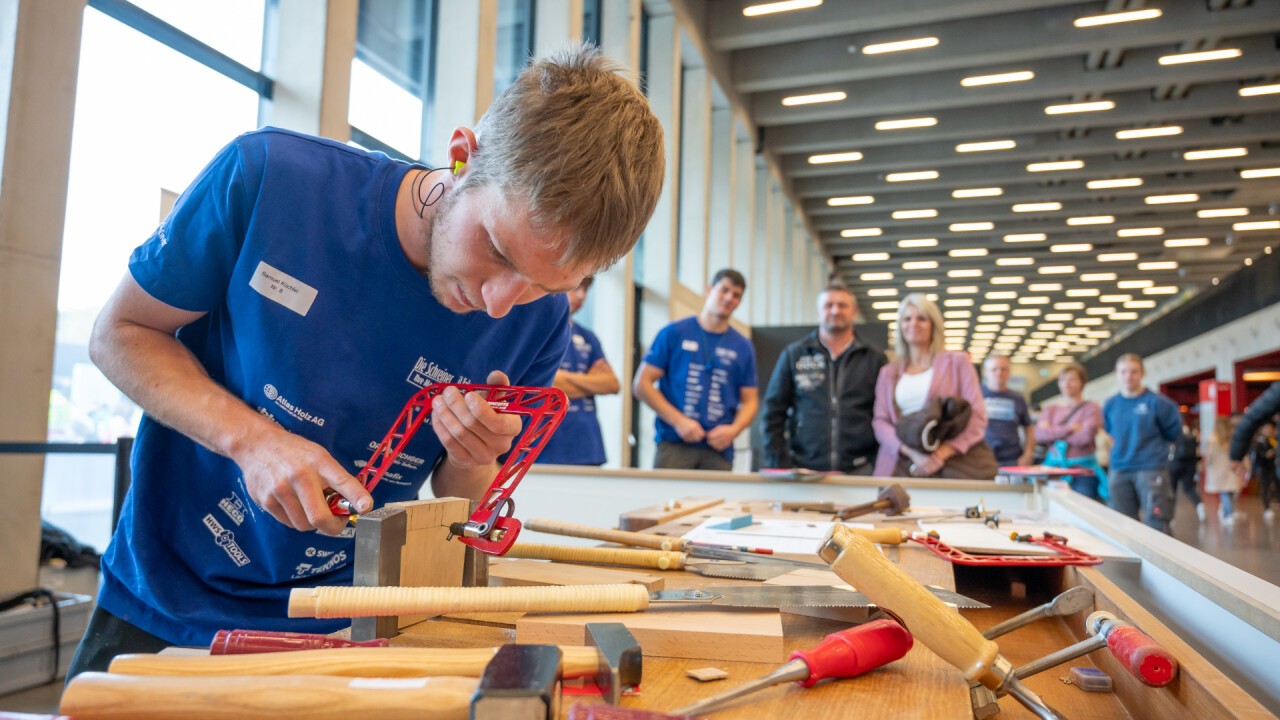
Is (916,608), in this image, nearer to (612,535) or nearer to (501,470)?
(501,470)

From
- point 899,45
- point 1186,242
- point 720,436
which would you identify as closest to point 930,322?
point 720,436

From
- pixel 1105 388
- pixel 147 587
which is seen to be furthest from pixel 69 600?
pixel 1105 388

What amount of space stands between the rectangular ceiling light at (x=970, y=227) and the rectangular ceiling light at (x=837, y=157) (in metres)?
3.93

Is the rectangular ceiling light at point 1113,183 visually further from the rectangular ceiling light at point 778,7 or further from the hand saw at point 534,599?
the hand saw at point 534,599

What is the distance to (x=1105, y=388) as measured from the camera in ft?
81.4

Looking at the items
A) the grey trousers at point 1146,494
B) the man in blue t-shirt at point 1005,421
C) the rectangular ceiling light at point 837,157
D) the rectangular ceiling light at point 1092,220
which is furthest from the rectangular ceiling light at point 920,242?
the grey trousers at point 1146,494

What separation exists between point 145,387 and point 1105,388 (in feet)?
→ 92.8

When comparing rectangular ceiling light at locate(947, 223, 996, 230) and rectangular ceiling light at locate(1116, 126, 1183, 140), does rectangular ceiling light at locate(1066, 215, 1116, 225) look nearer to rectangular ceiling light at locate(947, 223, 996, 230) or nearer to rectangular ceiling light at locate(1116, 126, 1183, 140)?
rectangular ceiling light at locate(947, 223, 996, 230)

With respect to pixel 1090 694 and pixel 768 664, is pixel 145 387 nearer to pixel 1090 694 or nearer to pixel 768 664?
pixel 768 664

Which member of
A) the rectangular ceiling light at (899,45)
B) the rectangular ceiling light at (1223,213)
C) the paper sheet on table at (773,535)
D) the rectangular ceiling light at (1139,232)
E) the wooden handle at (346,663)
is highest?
the rectangular ceiling light at (899,45)

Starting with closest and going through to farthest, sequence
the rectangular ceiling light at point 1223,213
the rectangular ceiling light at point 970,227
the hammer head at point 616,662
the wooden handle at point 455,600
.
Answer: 1. the hammer head at point 616,662
2. the wooden handle at point 455,600
3. the rectangular ceiling light at point 1223,213
4. the rectangular ceiling light at point 970,227

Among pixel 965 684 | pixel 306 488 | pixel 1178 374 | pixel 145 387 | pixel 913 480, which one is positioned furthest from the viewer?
pixel 1178 374

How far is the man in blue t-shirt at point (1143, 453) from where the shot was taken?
5918 millimetres

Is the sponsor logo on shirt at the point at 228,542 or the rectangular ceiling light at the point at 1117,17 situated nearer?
the sponsor logo on shirt at the point at 228,542
